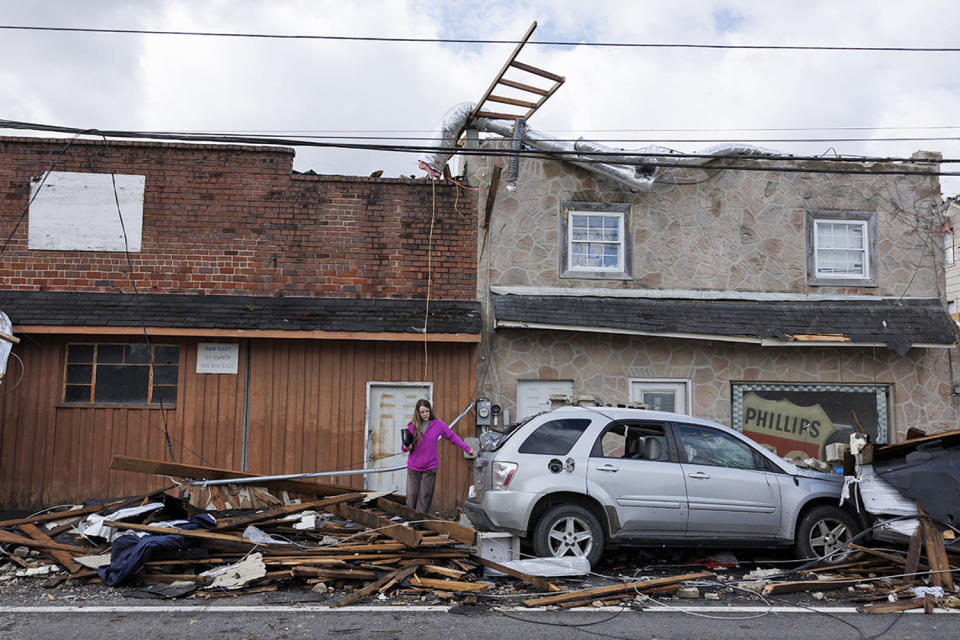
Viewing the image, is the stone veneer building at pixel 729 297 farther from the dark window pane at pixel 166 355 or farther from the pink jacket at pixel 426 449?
the dark window pane at pixel 166 355

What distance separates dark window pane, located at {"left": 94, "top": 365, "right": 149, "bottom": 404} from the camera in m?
12.0

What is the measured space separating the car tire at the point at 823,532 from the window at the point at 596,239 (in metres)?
5.49

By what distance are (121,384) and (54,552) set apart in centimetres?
453

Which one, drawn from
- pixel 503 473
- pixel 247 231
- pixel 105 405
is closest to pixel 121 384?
pixel 105 405

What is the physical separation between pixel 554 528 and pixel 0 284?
9.39 metres

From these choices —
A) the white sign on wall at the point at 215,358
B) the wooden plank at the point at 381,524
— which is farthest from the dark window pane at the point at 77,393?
the wooden plank at the point at 381,524

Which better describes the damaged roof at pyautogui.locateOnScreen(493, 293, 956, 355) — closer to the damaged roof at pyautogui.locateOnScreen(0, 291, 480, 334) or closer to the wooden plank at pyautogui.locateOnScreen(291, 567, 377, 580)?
the damaged roof at pyautogui.locateOnScreen(0, 291, 480, 334)

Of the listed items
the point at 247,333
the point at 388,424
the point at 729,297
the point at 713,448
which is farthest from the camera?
the point at 729,297

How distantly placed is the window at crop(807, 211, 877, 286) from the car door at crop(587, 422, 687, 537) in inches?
260

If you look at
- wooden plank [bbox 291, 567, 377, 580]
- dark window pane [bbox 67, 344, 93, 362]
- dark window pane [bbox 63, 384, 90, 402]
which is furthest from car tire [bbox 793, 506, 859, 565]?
dark window pane [bbox 67, 344, 93, 362]

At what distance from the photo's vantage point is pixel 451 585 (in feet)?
23.4

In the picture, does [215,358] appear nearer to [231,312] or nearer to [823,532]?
[231,312]

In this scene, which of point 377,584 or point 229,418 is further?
point 229,418

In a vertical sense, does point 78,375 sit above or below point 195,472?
above
